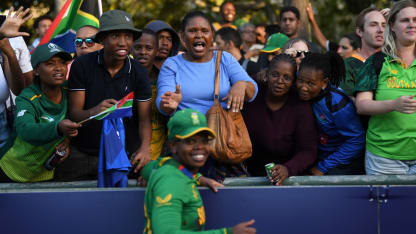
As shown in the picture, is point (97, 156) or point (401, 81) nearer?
point (401, 81)

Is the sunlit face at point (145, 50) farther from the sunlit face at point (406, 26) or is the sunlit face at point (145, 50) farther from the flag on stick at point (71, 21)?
the sunlit face at point (406, 26)

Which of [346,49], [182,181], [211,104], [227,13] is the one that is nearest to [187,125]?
[182,181]

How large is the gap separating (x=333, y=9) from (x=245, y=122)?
51.8 feet

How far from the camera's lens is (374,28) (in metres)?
5.51

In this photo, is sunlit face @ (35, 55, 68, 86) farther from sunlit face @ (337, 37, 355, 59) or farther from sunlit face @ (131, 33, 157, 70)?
sunlit face @ (337, 37, 355, 59)

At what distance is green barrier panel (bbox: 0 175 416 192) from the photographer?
4.04 meters

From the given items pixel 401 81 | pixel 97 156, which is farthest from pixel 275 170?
pixel 97 156

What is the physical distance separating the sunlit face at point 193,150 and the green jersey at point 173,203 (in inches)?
2.1

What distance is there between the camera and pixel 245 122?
15.3 feet

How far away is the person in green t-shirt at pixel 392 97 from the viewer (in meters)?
4.30

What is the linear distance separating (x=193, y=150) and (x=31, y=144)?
157 cm

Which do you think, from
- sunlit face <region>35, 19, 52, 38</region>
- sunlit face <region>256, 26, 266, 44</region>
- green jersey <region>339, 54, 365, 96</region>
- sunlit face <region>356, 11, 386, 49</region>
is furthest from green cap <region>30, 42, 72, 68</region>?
sunlit face <region>256, 26, 266, 44</region>

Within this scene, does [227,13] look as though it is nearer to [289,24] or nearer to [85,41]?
[289,24]

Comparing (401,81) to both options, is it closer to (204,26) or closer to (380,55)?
(380,55)
